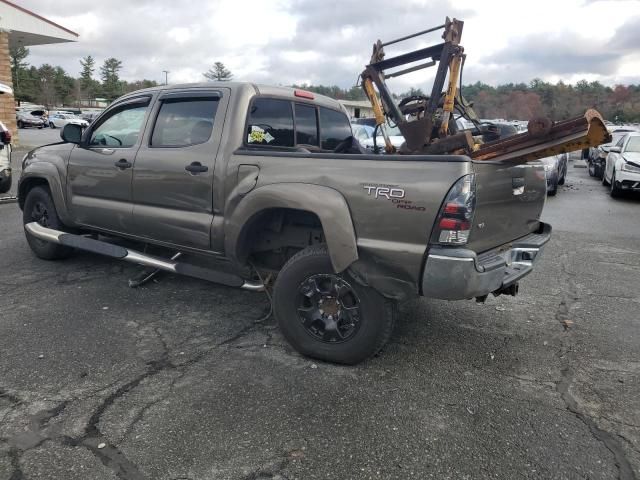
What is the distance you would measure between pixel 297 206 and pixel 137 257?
1.91m

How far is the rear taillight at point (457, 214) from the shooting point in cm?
288

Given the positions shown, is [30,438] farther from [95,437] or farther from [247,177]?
[247,177]

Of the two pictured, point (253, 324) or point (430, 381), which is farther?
point (253, 324)

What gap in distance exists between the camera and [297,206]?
336 cm

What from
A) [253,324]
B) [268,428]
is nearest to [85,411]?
[268,428]

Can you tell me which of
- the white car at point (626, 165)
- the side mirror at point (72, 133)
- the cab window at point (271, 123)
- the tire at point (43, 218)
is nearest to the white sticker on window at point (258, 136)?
the cab window at point (271, 123)

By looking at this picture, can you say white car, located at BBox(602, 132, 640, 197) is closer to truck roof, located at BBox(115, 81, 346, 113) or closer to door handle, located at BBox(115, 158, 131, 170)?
truck roof, located at BBox(115, 81, 346, 113)

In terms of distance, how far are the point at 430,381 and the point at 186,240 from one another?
2183 millimetres

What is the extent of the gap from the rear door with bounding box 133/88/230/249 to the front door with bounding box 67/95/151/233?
17cm

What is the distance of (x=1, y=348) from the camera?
364 cm

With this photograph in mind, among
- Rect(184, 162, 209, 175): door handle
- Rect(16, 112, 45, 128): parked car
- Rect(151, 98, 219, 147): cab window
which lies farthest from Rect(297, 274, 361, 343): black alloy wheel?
Rect(16, 112, 45, 128): parked car

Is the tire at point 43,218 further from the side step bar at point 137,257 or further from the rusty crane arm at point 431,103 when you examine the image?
the rusty crane arm at point 431,103

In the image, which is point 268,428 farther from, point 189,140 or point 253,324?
point 189,140

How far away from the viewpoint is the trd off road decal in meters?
2.96
